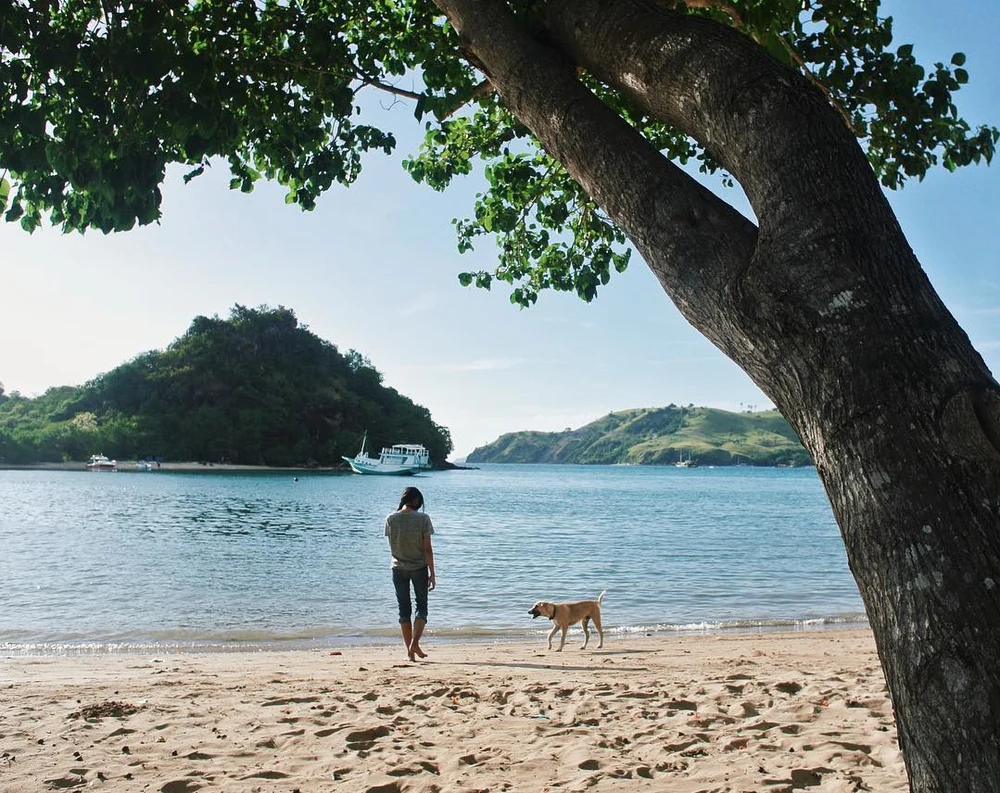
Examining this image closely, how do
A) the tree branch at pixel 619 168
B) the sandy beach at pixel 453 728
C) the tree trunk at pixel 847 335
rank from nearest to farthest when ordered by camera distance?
the tree trunk at pixel 847 335 < the tree branch at pixel 619 168 < the sandy beach at pixel 453 728

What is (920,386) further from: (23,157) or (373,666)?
(373,666)

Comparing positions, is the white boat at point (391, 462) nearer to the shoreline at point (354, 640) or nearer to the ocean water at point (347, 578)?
the ocean water at point (347, 578)

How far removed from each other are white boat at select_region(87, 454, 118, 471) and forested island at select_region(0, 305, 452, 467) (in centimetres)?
347

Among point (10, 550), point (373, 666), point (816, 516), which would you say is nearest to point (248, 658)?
point (373, 666)

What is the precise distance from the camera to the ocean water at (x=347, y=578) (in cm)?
1443

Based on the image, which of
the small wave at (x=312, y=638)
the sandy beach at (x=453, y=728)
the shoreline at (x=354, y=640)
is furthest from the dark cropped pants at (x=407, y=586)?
the small wave at (x=312, y=638)

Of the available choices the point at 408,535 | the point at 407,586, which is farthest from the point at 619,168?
the point at 407,586

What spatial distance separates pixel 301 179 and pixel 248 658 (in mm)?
7298

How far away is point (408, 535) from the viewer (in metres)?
9.56

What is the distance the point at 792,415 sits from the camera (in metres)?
2.35

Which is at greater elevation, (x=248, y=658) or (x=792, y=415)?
(x=792, y=415)

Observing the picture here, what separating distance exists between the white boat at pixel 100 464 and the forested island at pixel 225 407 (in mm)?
3474

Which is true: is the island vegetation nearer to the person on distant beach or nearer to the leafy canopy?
the leafy canopy

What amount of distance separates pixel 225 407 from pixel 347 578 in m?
117
